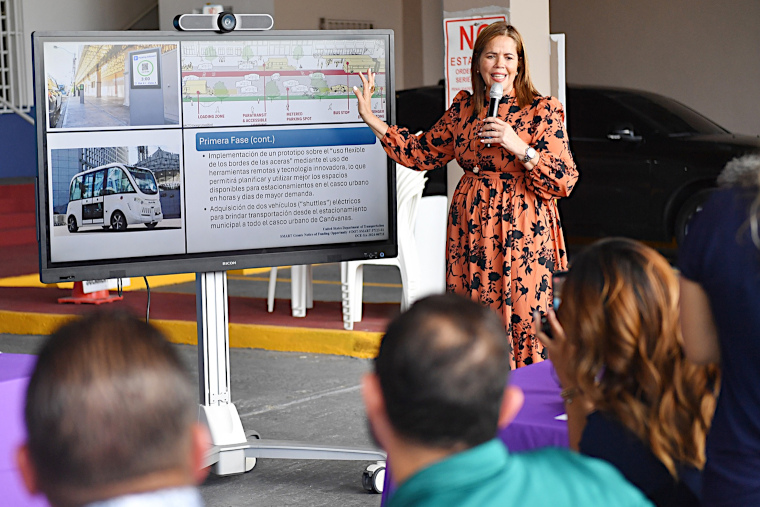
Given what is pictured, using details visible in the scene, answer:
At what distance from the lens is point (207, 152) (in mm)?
3512

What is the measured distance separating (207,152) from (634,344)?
7.28ft

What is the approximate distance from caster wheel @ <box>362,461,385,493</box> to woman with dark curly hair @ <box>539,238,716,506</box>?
1.94 meters

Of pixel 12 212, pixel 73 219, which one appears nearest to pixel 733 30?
pixel 12 212

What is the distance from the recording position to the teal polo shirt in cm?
120

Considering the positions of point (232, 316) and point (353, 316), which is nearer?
point (353, 316)

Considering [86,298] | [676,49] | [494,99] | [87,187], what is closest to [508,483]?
[494,99]

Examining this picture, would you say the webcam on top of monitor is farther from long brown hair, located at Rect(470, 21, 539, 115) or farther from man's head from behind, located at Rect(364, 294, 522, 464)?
man's head from behind, located at Rect(364, 294, 522, 464)

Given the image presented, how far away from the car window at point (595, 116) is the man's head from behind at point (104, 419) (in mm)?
7525

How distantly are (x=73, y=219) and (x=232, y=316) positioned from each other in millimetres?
3430

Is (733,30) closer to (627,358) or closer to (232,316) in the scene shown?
(232,316)

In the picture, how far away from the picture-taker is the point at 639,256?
1.59 meters

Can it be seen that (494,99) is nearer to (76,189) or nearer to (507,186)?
(507,186)

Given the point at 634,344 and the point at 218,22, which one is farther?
the point at 218,22

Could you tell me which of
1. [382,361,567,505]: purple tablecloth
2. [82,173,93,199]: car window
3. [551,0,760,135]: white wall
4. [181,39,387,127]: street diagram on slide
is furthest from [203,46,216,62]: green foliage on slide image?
[551,0,760,135]: white wall
